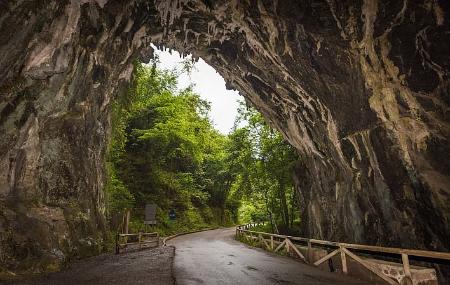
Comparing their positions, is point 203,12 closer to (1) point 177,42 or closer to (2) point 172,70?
(1) point 177,42

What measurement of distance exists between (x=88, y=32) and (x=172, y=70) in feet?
81.5

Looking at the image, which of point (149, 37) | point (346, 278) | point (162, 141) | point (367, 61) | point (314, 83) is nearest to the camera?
point (346, 278)

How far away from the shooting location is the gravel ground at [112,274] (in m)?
8.31

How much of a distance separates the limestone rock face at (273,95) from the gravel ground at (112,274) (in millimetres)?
1376

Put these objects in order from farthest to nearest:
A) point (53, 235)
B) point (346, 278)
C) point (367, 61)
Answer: point (53, 235)
point (367, 61)
point (346, 278)

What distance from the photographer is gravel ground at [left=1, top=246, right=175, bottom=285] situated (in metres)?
8.31

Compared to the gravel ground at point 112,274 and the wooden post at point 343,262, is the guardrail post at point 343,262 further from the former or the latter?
the gravel ground at point 112,274

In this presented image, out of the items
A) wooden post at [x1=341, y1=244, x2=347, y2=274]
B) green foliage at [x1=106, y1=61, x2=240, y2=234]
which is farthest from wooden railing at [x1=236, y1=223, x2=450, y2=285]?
green foliage at [x1=106, y1=61, x2=240, y2=234]

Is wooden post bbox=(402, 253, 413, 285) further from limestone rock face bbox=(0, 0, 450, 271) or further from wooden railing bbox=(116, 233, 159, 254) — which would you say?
wooden railing bbox=(116, 233, 159, 254)

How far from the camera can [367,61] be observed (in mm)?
11070

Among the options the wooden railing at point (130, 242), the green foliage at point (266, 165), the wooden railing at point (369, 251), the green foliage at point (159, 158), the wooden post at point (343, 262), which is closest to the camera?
the wooden railing at point (369, 251)

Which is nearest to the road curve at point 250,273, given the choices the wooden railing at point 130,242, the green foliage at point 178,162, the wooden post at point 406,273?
the wooden post at point 406,273

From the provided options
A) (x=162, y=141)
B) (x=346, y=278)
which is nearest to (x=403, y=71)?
(x=346, y=278)

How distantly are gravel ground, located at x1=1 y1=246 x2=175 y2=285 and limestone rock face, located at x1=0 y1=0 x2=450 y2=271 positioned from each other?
4.51ft
